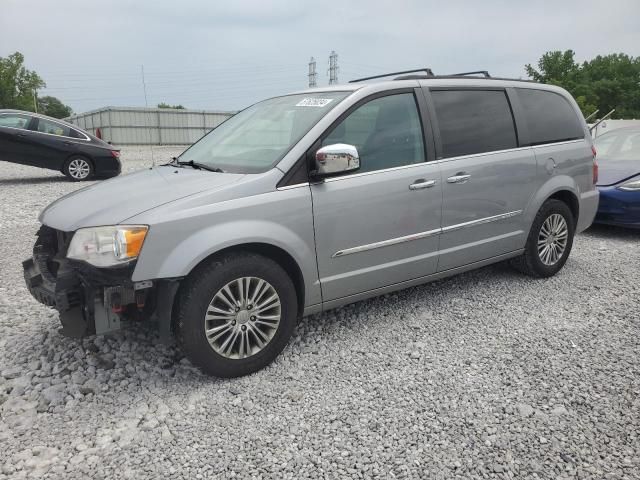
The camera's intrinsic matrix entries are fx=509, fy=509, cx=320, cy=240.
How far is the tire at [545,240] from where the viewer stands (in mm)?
4730

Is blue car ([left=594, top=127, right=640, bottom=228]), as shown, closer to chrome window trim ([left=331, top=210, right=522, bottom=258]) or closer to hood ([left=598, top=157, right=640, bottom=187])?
hood ([left=598, top=157, right=640, bottom=187])

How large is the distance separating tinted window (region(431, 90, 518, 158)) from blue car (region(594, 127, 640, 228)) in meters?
3.06

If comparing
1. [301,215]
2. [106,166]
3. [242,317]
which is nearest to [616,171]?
[301,215]

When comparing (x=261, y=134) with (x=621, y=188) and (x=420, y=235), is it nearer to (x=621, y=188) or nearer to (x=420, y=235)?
(x=420, y=235)

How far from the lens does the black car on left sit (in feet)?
37.1

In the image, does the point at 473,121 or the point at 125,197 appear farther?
the point at 473,121

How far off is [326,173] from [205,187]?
751 millimetres

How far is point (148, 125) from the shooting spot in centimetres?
3081

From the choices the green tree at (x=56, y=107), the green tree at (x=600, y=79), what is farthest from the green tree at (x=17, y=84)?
the green tree at (x=600, y=79)

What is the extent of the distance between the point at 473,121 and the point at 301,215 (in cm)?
191

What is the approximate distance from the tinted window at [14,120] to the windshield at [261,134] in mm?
9257

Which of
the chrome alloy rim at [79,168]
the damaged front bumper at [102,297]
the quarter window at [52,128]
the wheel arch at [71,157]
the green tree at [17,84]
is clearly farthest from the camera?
the green tree at [17,84]

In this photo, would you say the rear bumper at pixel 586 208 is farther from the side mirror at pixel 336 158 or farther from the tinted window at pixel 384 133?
the side mirror at pixel 336 158

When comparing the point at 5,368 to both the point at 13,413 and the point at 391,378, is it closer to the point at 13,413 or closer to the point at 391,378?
the point at 13,413
